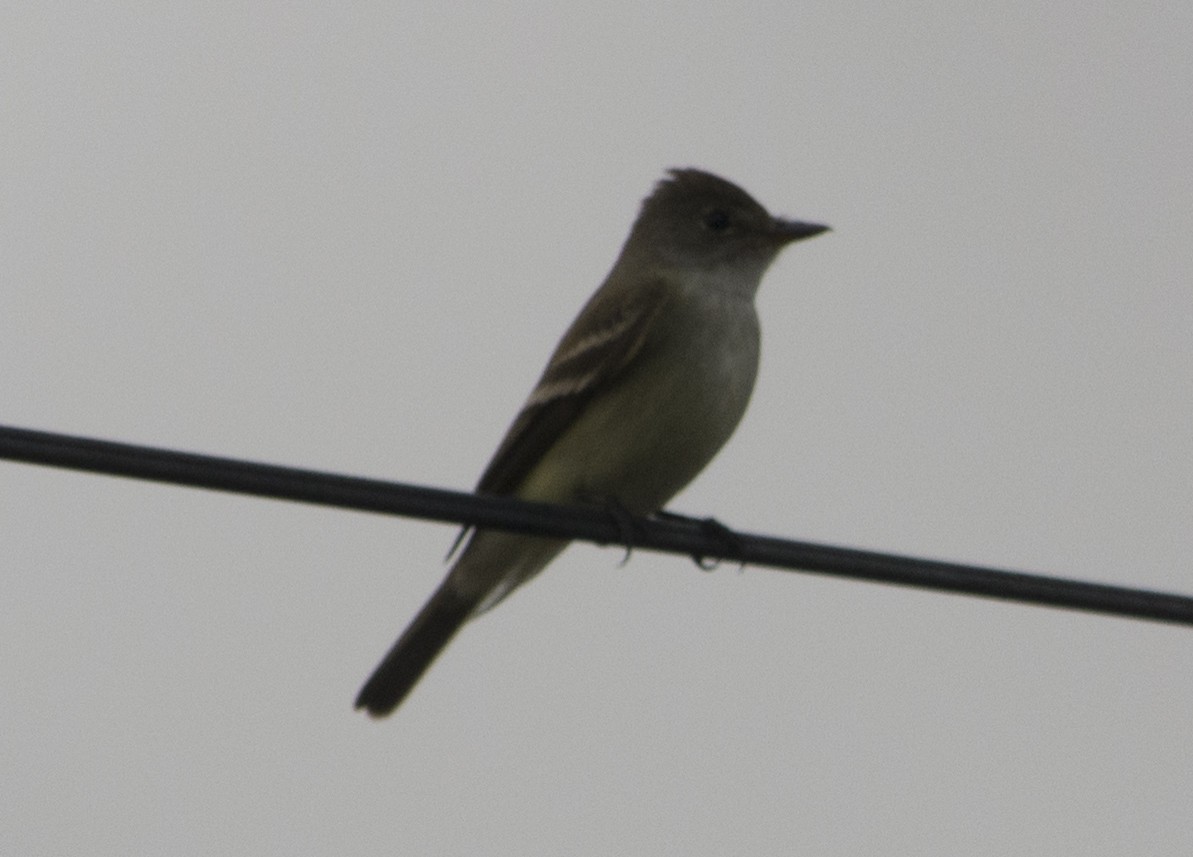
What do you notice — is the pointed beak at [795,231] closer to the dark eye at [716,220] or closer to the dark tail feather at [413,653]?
the dark eye at [716,220]

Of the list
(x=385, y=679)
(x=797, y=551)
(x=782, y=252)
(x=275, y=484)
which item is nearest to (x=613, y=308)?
(x=782, y=252)

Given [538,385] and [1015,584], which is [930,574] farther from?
[538,385]

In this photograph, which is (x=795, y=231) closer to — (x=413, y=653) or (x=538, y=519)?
(x=413, y=653)

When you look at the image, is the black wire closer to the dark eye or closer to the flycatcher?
the flycatcher

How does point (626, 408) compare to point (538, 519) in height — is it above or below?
below

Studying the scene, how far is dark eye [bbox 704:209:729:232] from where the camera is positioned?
27.4 ft

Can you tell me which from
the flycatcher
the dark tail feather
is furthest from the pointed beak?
the dark tail feather

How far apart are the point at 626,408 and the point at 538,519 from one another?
226cm

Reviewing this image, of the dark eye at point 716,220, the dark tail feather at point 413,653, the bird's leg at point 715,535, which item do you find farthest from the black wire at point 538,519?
the dark eye at point 716,220

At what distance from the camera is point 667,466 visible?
7000 millimetres

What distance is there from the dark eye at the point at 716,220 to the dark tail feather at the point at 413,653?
1916mm

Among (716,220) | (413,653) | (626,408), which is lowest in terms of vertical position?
(413,653)

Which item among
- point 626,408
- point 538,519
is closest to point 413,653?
point 626,408

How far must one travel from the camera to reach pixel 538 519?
16.2ft
